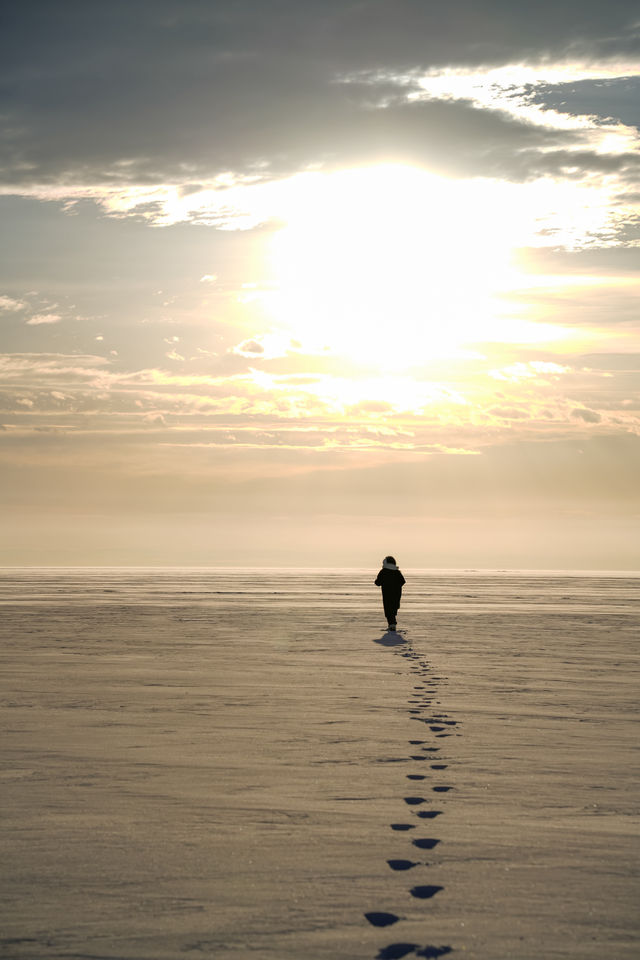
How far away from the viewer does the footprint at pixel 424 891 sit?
5848 mm

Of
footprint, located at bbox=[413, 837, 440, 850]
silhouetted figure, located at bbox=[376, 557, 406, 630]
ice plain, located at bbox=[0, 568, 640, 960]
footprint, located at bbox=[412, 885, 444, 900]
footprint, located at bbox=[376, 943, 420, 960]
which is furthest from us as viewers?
silhouetted figure, located at bbox=[376, 557, 406, 630]

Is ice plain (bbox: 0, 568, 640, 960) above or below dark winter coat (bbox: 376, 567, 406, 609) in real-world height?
below

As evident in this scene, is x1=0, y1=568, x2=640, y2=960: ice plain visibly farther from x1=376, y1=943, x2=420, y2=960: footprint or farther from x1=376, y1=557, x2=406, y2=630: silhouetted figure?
x1=376, y1=557, x2=406, y2=630: silhouetted figure

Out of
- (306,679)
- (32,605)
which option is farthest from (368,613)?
(306,679)

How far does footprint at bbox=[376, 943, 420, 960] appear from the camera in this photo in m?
5.01

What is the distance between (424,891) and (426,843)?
1.05 metres

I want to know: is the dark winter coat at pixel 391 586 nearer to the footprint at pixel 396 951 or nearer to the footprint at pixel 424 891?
the footprint at pixel 424 891

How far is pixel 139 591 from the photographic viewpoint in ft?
178

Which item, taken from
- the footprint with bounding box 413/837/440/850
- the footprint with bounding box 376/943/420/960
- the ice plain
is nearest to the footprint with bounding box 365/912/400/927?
the ice plain

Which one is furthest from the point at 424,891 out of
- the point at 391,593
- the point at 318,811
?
the point at 391,593

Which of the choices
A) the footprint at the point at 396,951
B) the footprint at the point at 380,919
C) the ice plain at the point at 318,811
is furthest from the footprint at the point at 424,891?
the footprint at the point at 396,951

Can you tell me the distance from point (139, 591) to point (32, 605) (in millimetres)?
14863

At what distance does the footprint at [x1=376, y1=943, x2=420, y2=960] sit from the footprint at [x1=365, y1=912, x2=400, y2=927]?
28 cm

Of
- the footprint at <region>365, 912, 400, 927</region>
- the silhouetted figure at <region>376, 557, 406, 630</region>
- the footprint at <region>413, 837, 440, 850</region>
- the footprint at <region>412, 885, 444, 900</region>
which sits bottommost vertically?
the footprint at <region>413, 837, 440, 850</region>
